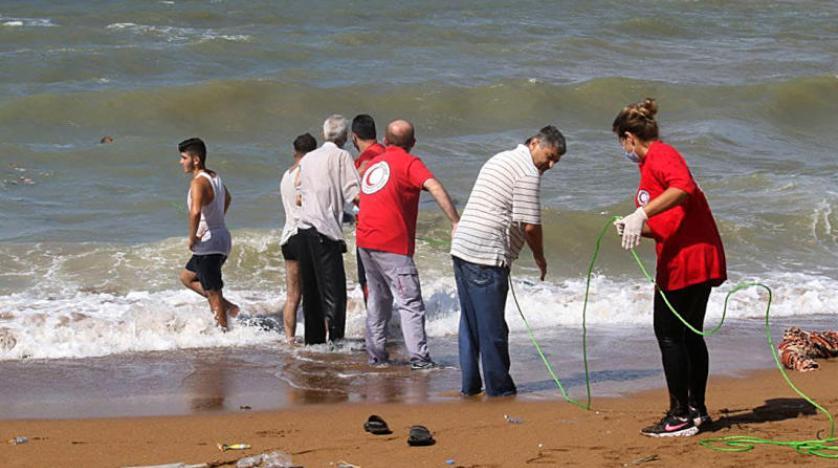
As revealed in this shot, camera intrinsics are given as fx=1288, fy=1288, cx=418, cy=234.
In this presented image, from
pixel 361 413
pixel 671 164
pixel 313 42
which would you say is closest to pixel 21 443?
pixel 361 413

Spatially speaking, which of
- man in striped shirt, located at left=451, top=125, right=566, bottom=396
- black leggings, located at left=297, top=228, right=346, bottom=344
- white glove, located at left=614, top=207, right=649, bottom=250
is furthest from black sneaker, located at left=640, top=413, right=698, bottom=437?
black leggings, located at left=297, top=228, right=346, bottom=344

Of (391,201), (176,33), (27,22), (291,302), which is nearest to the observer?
(391,201)

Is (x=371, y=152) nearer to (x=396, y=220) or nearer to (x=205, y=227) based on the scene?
(x=396, y=220)

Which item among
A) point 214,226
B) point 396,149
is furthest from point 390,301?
point 214,226

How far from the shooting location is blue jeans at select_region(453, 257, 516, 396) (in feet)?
22.9

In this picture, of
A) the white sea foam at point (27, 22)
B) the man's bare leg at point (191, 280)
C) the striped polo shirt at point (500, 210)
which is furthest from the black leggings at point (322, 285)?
the white sea foam at point (27, 22)

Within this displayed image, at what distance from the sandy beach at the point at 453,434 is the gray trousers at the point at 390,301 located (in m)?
0.96

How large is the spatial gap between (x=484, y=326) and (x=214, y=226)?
2712 millimetres

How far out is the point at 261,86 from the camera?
20.8 m

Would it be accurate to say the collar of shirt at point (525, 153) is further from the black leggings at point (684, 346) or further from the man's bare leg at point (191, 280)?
the man's bare leg at point (191, 280)

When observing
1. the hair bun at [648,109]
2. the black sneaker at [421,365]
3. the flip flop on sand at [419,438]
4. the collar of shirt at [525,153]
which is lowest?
the flip flop on sand at [419,438]

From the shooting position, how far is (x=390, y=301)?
820 cm

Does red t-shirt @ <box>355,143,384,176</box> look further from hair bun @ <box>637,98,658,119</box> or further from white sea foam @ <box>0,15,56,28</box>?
white sea foam @ <box>0,15,56,28</box>

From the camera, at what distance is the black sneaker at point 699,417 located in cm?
615
